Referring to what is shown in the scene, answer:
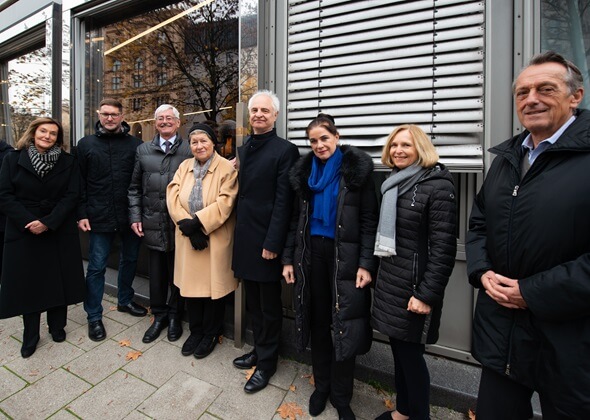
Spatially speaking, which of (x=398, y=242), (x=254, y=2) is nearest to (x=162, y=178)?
(x=254, y=2)

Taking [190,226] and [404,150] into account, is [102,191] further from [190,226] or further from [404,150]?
[404,150]

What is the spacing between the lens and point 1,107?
23.2 feet

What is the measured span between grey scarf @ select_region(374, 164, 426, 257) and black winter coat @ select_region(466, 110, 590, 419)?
1.46ft

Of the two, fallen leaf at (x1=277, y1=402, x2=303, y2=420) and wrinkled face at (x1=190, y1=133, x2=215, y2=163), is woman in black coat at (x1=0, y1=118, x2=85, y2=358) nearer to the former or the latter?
wrinkled face at (x1=190, y1=133, x2=215, y2=163)

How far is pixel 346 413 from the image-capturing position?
2160 millimetres

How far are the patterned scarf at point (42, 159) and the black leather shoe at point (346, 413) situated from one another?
3130 mm

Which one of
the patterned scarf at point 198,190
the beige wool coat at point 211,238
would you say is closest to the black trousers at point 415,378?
the beige wool coat at point 211,238

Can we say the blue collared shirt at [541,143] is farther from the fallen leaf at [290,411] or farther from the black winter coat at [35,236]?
the black winter coat at [35,236]

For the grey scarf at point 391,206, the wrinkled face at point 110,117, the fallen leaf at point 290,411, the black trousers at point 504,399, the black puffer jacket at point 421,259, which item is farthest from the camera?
the wrinkled face at point 110,117

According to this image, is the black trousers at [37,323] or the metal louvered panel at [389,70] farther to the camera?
the black trousers at [37,323]

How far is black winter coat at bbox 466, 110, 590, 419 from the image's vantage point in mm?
1234

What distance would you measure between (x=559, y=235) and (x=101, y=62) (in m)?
A: 6.04

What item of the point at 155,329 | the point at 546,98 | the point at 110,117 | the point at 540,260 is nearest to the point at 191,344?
the point at 155,329

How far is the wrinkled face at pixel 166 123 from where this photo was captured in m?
3.12
